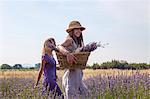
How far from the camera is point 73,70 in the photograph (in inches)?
231

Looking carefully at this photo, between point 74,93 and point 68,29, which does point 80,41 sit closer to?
point 68,29

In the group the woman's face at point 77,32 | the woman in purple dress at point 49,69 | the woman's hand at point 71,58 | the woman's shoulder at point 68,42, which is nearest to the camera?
the woman's hand at point 71,58

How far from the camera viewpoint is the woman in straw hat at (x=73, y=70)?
582 cm

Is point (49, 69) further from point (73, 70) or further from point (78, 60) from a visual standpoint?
point (78, 60)

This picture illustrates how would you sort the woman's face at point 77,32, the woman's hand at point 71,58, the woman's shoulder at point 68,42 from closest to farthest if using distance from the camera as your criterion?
the woman's hand at point 71,58
the woman's shoulder at point 68,42
the woman's face at point 77,32

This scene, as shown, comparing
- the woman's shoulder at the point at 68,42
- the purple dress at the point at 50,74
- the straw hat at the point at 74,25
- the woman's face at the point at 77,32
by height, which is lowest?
the purple dress at the point at 50,74

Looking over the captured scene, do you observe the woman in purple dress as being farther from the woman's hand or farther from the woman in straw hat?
the woman's hand

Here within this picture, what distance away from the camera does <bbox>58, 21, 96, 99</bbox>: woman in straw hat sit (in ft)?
19.1

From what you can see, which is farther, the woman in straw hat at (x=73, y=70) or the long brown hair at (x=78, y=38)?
the long brown hair at (x=78, y=38)

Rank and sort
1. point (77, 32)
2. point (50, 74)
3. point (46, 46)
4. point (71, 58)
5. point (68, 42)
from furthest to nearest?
point (50, 74), point (46, 46), point (77, 32), point (68, 42), point (71, 58)

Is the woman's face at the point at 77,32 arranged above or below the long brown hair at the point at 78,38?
above

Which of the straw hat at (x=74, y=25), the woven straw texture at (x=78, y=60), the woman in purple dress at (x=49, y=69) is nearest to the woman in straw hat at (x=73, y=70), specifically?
the straw hat at (x=74, y=25)

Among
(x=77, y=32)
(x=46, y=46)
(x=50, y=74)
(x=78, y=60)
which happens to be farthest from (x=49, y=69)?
(x=78, y=60)

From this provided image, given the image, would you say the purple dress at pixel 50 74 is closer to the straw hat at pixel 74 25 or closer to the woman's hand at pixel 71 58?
the straw hat at pixel 74 25
